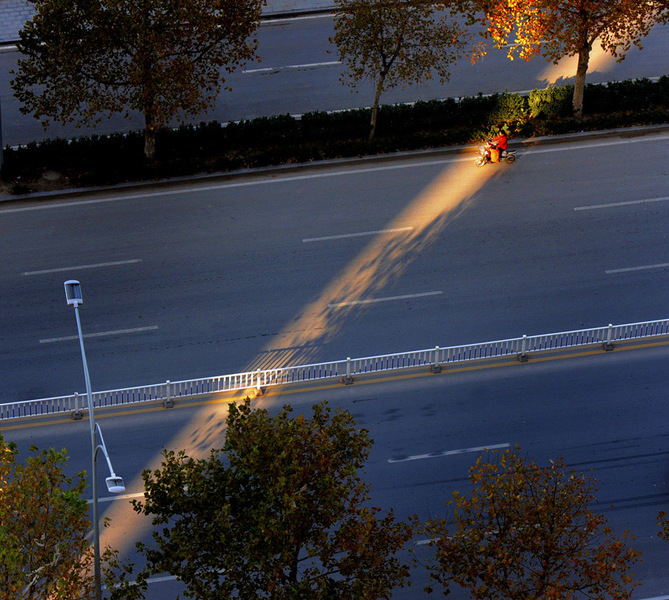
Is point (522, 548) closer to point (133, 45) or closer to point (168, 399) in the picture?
point (168, 399)

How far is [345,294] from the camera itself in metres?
26.5

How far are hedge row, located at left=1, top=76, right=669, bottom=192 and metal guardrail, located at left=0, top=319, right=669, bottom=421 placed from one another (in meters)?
9.20

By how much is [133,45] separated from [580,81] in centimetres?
1450

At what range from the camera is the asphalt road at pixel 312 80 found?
3319 cm

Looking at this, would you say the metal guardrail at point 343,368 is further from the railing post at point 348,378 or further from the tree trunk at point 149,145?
the tree trunk at point 149,145

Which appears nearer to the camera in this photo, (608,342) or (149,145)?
(608,342)

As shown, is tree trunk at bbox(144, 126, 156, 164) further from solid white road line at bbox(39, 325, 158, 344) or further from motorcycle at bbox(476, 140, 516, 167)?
motorcycle at bbox(476, 140, 516, 167)

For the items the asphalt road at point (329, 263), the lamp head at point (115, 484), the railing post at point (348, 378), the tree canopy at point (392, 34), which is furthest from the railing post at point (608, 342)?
the lamp head at point (115, 484)

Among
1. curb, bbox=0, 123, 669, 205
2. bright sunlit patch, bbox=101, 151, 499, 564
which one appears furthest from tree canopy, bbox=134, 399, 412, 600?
curb, bbox=0, 123, 669, 205

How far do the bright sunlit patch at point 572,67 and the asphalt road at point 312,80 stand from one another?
4 centimetres

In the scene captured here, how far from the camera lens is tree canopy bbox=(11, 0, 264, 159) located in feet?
90.5

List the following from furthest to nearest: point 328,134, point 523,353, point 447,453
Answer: point 328,134 < point 523,353 < point 447,453

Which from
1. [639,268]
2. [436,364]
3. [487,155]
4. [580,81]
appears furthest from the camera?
[580,81]

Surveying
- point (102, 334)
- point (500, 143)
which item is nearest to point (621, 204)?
point (500, 143)
